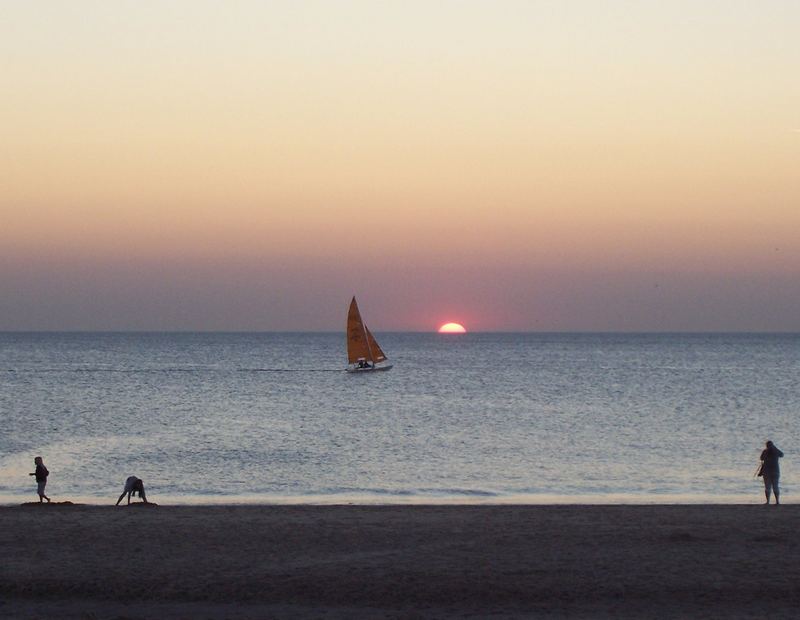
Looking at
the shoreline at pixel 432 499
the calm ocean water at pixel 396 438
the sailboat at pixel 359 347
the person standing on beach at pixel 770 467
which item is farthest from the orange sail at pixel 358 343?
the person standing on beach at pixel 770 467

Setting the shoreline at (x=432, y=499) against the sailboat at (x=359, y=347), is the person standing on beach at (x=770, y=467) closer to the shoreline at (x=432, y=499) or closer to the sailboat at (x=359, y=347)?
the shoreline at (x=432, y=499)

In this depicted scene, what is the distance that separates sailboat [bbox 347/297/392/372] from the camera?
9844 centimetres

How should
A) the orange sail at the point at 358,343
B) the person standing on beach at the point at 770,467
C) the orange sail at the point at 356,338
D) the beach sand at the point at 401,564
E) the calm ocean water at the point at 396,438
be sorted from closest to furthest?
the beach sand at the point at 401,564 → the person standing on beach at the point at 770,467 → the calm ocean water at the point at 396,438 → the orange sail at the point at 356,338 → the orange sail at the point at 358,343

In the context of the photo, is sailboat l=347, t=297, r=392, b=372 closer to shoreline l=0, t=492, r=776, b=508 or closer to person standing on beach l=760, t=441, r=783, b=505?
shoreline l=0, t=492, r=776, b=508

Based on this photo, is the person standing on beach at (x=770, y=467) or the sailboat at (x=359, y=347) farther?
the sailboat at (x=359, y=347)

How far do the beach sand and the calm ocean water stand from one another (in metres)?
8.48

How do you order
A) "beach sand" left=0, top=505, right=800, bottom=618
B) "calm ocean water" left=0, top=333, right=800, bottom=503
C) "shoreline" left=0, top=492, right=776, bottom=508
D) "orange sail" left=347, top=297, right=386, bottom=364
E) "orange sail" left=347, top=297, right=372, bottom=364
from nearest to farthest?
"beach sand" left=0, top=505, right=800, bottom=618
"shoreline" left=0, top=492, right=776, bottom=508
"calm ocean water" left=0, top=333, right=800, bottom=503
"orange sail" left=347, top=297, right=372, bottom=364
"orange sail" left=347, top=297, right=386, bottom=364

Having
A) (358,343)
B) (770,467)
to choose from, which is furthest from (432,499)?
(358,343)

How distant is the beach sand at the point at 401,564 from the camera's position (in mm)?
15859

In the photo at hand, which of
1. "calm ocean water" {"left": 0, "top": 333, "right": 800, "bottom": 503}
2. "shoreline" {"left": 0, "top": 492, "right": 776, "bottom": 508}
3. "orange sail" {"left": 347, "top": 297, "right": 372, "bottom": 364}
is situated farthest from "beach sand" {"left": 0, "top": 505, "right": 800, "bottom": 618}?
"orange sail" {"left": 347, "top": 297, "right": 372, "bottom": 364}

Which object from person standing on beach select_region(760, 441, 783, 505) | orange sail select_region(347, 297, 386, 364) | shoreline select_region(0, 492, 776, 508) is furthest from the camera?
orange sail select_region(347, 297, 386, 364)

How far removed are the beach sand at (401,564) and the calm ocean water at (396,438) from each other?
27.8 feet

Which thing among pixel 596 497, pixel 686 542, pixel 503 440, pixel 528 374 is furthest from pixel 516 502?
pixel 528 374

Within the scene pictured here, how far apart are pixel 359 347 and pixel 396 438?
2144 inches
